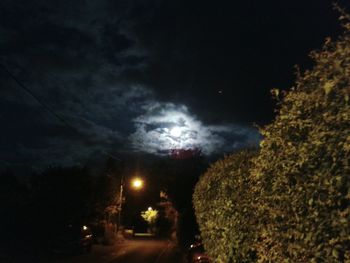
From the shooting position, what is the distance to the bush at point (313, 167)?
3.50 m

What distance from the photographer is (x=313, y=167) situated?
3846 mm

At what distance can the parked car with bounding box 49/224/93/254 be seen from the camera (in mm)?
27606

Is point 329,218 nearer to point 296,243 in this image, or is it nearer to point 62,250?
point 296,243

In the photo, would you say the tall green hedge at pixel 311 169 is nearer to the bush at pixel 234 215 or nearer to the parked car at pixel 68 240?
the bush at pixel 234 215

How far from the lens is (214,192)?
1008cm

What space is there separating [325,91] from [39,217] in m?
27.9

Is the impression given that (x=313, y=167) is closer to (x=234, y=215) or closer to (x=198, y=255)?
(x=234, y=215)

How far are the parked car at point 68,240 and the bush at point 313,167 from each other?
24.2 m

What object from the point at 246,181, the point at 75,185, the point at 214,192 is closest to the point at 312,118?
the point at 246,181

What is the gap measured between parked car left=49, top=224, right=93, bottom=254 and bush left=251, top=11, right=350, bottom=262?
24167 millimetres

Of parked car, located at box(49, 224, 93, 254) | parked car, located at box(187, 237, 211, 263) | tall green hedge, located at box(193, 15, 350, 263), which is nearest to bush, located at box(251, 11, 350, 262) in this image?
tall green hedge, located at box(193, 15, 350, 263)

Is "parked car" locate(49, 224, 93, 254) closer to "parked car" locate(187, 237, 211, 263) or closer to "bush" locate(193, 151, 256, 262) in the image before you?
"parked car" locate(187, 237, 211, 263)

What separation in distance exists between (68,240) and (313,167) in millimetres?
25686

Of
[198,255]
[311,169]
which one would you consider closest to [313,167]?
[311,169]
